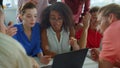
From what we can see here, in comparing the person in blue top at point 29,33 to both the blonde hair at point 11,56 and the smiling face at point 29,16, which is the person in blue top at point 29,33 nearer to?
the smiling face at point 29,16

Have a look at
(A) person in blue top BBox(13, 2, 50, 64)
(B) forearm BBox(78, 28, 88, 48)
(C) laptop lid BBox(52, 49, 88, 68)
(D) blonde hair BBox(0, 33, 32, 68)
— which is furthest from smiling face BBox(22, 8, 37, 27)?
(D) blonde hair BBox(0, 33, 32, 68)

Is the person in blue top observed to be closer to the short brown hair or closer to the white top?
the white top

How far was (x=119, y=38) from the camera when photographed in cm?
117

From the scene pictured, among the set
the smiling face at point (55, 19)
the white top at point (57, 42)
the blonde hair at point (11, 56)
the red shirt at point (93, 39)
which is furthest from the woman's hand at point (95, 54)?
the blonde hair at point (11, 56)

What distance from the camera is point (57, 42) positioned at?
6.50ft

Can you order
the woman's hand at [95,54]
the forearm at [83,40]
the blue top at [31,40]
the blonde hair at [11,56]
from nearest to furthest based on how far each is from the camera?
the blonde hair at [11,56]
the woman's hand at [95,54]
the blue top at [31,40]
the forearm at [83,40]

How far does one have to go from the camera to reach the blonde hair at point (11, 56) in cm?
38

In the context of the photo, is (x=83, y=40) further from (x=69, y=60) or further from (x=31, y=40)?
(x=69, y=60)

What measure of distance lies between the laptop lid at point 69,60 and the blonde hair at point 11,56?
2.52 ft

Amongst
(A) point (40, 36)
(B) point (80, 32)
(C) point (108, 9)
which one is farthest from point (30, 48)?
(C) point (108, 9)

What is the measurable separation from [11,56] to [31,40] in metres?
1.51

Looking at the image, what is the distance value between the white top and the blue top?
0.36 ft

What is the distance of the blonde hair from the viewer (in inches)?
15.1

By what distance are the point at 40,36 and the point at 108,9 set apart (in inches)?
32.7
